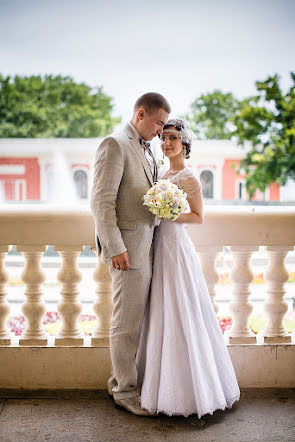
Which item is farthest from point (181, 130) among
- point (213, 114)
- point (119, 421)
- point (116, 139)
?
point (213, 114)

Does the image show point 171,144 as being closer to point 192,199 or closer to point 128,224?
point 192,199

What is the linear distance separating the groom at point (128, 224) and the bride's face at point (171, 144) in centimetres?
13

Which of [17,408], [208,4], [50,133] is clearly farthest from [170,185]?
[208,4]

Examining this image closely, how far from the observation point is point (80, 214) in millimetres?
3096

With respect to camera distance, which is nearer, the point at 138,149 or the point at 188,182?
the point at 138,149

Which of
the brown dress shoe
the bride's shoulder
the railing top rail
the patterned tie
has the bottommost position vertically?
the brown dress shoe

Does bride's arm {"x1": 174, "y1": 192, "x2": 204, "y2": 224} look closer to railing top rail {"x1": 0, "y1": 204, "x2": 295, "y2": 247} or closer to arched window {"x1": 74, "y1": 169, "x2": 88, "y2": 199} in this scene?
railing top rail {"x1": 0, "y1": 204, "x2": 295, "y2": 247}

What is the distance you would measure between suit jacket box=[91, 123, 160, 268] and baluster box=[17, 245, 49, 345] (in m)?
0.52

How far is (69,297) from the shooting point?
10.4 ft

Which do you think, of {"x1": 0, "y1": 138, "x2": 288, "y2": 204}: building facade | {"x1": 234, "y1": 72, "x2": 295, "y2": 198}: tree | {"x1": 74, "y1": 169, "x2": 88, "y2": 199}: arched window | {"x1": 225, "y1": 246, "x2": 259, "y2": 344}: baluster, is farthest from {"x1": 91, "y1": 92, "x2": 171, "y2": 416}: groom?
{"x1": 74, "y1": 169, "x2": 88, "y2": 199}: arched window

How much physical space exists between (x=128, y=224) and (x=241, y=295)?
95 centimetres

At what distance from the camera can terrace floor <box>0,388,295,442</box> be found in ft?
8.67

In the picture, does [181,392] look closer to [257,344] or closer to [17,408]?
[257,344]

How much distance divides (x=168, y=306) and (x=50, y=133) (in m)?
27.3
